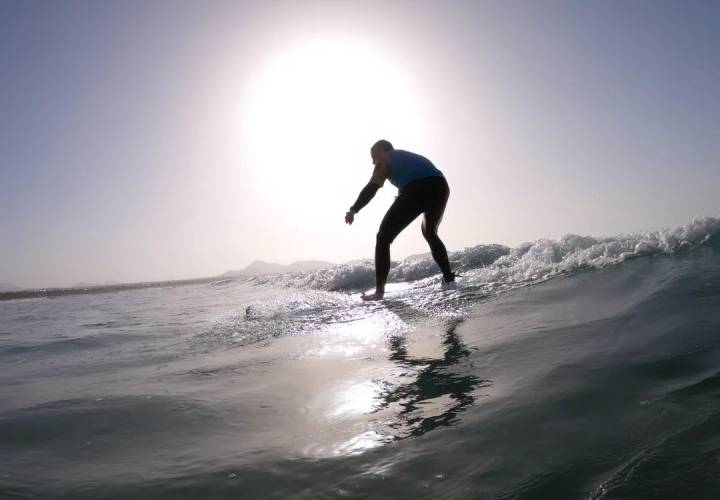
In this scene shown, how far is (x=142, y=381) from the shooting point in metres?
2.69

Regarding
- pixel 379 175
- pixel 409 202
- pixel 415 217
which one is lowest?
pixel 415 217

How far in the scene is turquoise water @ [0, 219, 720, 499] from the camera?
1.22 m

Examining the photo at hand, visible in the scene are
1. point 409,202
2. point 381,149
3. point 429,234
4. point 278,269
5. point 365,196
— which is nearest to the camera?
point 409,202

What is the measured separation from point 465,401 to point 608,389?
0.52 metres

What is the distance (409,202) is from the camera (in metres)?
5.27

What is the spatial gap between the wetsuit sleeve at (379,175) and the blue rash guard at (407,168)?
63 millimetres

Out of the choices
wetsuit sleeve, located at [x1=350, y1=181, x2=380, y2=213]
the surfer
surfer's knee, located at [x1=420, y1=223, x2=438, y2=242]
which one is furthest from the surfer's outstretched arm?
surfer's knee, located at [x1=420, y1=223, x2=438, y2=242]

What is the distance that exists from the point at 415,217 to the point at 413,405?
147 inches

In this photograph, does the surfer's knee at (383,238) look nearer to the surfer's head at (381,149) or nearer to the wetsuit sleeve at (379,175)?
the wetsuit sleeve at (379,175)

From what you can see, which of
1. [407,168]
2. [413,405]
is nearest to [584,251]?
[407,168]

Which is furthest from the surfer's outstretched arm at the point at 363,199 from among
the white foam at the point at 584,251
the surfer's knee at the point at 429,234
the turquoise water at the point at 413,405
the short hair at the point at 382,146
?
the turquoise water at the point at 413,405

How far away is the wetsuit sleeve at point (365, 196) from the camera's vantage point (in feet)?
18.6

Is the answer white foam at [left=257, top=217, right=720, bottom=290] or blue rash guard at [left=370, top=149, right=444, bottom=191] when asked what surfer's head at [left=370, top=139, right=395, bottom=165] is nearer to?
blue rash guard at [left=370, top=149, right=444, bottom=191]

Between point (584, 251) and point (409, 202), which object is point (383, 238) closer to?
point (409, 202)
